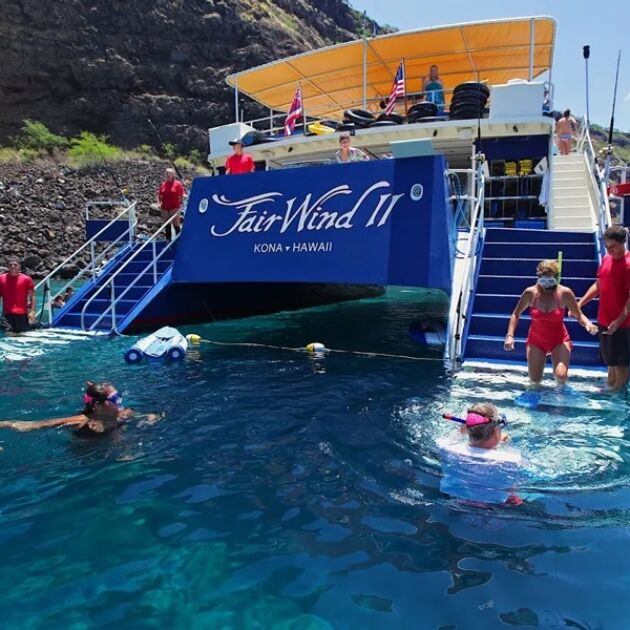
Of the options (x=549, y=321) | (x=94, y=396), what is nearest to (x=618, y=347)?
(x=549, y=321)

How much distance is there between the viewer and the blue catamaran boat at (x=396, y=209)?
8.16 meters

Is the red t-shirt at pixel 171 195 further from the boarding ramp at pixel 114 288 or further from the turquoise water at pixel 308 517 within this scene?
the turquoise water at pixel 308 517

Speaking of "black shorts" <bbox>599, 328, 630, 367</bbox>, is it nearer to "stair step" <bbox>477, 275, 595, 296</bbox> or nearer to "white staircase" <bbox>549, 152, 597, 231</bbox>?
"stair step" <bbox>477, 275, 595, 296</bbox>

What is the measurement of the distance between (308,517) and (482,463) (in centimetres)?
130

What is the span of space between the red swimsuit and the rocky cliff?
154 feet

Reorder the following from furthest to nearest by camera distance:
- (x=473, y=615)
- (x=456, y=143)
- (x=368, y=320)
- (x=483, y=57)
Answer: (x=483, y=57)
(x=368, y=320)
(x=456, y=143)
(x=473, y=615)

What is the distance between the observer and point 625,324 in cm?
607

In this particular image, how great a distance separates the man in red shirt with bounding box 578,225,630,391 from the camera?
599cm

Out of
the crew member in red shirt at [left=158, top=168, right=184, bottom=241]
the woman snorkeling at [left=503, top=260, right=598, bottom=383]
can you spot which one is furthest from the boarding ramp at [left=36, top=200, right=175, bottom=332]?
the woman snorkeling at [left=503, top=260, right=598, bottom=383]

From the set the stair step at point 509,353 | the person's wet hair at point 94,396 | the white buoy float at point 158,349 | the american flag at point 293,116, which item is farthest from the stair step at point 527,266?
the american flag at point 293,116

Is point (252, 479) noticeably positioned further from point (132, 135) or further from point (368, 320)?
point (132, 135)

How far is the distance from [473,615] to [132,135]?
51.3m

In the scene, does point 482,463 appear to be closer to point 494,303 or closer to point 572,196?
point 494,303

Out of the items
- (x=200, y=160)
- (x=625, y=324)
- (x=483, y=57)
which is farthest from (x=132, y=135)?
(x=625, y=324)
